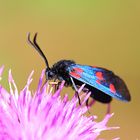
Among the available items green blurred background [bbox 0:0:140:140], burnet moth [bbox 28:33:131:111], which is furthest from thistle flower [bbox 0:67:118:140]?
green blurred background [bbox 0:0:140:140]

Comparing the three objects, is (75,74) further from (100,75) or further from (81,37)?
(81,37)

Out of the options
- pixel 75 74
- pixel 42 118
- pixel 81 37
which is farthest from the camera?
pixel 81 37

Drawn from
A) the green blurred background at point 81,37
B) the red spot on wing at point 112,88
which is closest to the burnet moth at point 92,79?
the red spot on wing at point 112,88

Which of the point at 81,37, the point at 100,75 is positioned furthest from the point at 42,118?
the point at 81,37

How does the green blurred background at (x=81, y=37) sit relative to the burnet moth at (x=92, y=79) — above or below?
below

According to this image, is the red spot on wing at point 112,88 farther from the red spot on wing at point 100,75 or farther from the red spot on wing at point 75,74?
the red spot on wing at point 75,74

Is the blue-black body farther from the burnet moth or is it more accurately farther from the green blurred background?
the green blurred background

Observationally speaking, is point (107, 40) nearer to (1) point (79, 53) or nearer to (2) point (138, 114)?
(1) point (79, 53)
